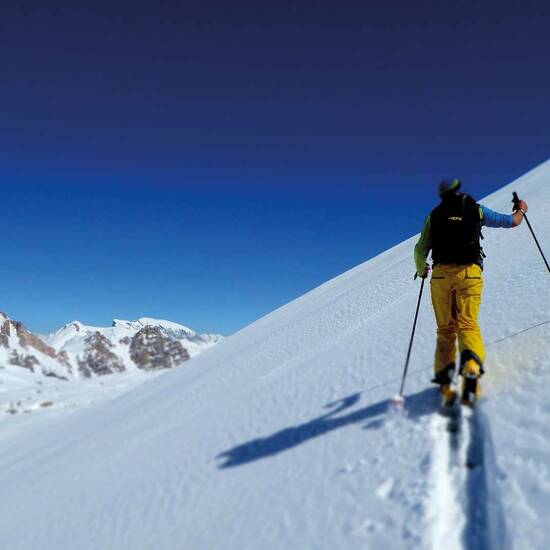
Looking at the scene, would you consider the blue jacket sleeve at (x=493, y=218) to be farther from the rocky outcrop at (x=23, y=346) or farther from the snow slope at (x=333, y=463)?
the rocky outcrop at (x=23, y=346)

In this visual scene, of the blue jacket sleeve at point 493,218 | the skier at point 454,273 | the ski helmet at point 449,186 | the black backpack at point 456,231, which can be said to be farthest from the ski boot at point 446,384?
the ski helmet at point 449,186

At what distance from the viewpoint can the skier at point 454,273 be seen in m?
4.22

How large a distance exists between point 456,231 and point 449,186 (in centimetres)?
49

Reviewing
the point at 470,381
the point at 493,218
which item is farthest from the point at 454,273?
the point at 470,381

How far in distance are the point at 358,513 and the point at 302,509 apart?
483mm

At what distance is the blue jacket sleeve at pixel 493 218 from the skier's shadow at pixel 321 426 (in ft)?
6.42

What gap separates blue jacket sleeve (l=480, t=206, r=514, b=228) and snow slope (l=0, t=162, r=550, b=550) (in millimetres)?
1319

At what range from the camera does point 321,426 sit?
4.47 metres

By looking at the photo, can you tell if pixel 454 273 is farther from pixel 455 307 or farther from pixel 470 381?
pixel 470 381

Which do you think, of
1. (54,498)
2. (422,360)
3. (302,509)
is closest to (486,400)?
(422,360)

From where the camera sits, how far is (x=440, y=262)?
180 inches

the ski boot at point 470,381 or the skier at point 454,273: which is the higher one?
the skier at point 454,273

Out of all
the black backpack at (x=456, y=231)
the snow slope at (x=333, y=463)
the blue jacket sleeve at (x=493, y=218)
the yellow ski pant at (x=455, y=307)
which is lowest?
the snow slope at (x=333, y=463)

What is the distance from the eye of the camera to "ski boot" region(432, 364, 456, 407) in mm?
4008
